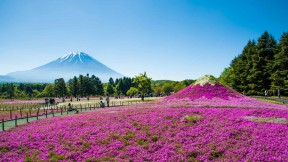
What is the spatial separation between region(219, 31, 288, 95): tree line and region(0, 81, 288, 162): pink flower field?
43.3 metres

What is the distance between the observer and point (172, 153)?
1528 cm

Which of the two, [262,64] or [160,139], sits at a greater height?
[262,64]

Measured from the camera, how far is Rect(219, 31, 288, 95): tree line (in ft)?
196

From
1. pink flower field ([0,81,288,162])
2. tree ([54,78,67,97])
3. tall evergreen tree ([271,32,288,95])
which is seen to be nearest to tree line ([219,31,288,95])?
tall evergreen tree ([271,32,288,95])

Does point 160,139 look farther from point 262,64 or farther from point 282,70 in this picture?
point 262,64

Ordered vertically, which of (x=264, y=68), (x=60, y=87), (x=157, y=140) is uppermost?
(x=264, y=68)

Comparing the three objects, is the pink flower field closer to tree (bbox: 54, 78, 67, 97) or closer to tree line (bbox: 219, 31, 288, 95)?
tree line (bbox: 219, 31, 288, 95)

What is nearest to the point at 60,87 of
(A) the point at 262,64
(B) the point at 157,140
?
(A) the point at 262,64

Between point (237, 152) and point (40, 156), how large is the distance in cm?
1324

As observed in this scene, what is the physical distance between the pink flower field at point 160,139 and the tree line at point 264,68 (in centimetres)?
Result: 4332

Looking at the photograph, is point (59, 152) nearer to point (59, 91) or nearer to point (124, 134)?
point (124, 134)

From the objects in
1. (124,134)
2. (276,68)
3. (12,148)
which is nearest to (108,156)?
(124,134)

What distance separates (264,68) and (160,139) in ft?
200

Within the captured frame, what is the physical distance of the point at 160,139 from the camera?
17.8m
